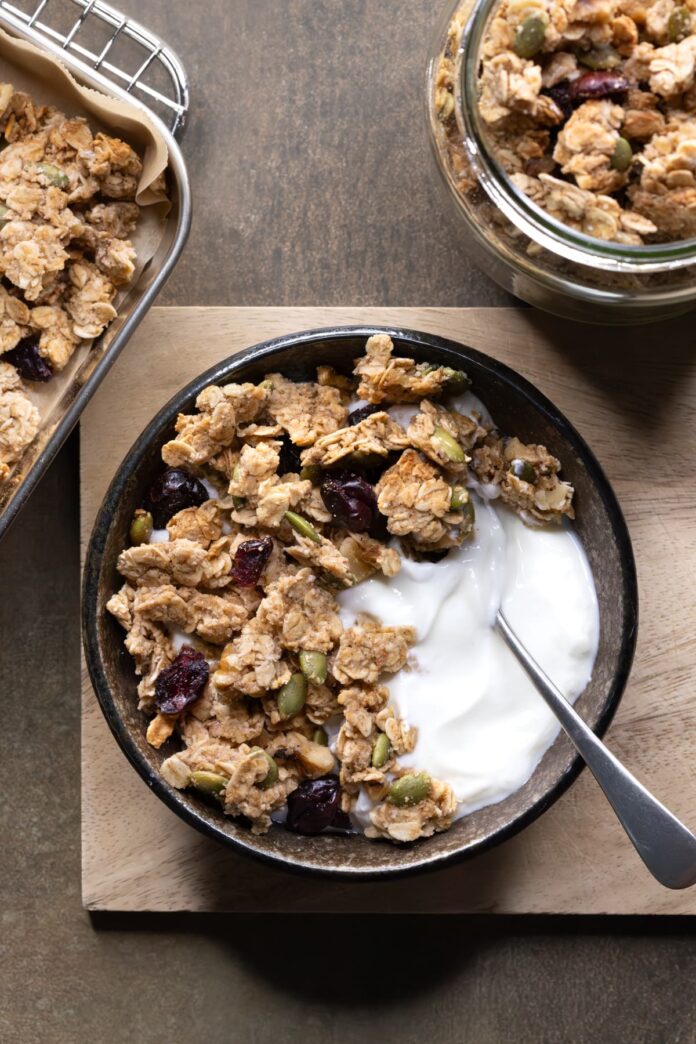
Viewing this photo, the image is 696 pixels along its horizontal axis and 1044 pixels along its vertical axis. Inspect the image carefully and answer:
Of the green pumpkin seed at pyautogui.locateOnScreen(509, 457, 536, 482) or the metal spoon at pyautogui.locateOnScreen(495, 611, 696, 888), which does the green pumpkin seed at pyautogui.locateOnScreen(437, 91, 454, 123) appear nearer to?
the green pumpkin seed at pyautogui.locateOnScreen(509, 457, 536, 482)

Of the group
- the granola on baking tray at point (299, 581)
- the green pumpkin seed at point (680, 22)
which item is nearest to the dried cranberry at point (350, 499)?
the granola on baking tray at point (299, 581)

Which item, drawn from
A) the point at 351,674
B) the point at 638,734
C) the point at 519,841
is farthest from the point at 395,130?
the point at 519,841

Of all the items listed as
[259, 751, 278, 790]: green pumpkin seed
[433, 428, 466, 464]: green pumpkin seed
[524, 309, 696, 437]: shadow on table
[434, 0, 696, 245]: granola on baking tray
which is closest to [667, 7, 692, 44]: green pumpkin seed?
[434, 0, 696, 245]: granola on baking tray

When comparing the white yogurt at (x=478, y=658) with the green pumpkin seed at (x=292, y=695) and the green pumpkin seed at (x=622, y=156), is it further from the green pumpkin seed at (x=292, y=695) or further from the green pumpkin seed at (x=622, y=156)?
the green pumpkin seed at (x=622, y=156)

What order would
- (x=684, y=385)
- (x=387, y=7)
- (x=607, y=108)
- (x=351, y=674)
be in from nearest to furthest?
(x=607, y=108), (x=351, y=674), (x=684, y=385), (x=387, y=7)

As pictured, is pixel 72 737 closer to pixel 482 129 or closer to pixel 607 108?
pixel 482 129

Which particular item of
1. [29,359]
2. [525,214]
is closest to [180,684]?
[29,359]
